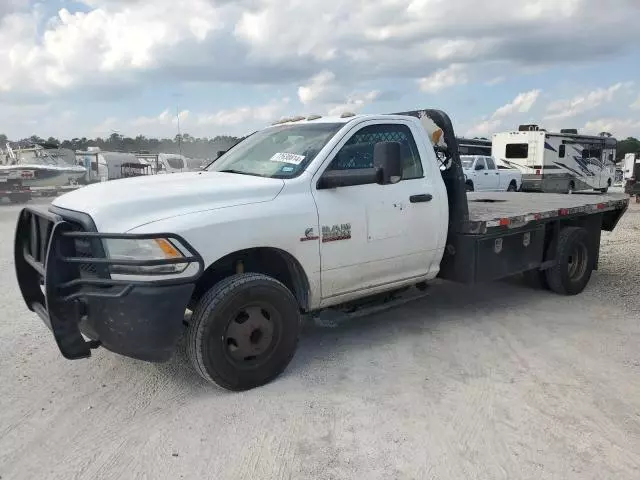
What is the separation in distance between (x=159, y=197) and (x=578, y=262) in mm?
5246

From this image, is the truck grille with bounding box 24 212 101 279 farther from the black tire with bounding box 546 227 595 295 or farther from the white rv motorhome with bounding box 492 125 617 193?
the white rv motorhome with bounding box 492 125 617 193

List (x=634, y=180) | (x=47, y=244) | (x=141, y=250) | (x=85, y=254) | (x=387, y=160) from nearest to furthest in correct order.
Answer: (x=141, y=250) → (x=85, y=254) → (x=47, y=244) → (x=387, y=160) → (x=634, y=180)

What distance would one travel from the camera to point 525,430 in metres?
3.41

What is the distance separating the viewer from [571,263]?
6.73 metres

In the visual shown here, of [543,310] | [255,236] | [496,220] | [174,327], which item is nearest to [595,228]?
[543,310]

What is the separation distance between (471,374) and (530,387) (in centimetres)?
43

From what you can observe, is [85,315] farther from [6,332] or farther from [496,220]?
[496,220]

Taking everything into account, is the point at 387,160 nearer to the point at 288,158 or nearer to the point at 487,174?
the point at 288,158

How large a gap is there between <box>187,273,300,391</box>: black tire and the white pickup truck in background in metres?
17.3

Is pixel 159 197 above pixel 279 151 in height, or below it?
below

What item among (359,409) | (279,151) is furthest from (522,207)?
(359,409)

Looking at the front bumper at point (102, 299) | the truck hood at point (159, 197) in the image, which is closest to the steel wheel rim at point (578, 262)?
the truck hood at point (159, 197)

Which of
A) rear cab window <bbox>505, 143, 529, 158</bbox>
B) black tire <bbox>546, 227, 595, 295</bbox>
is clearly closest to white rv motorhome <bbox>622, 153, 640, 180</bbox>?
rear cab window <bbox>505, 143, 529, 158</bbox>

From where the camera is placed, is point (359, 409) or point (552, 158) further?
point (552, 158)
